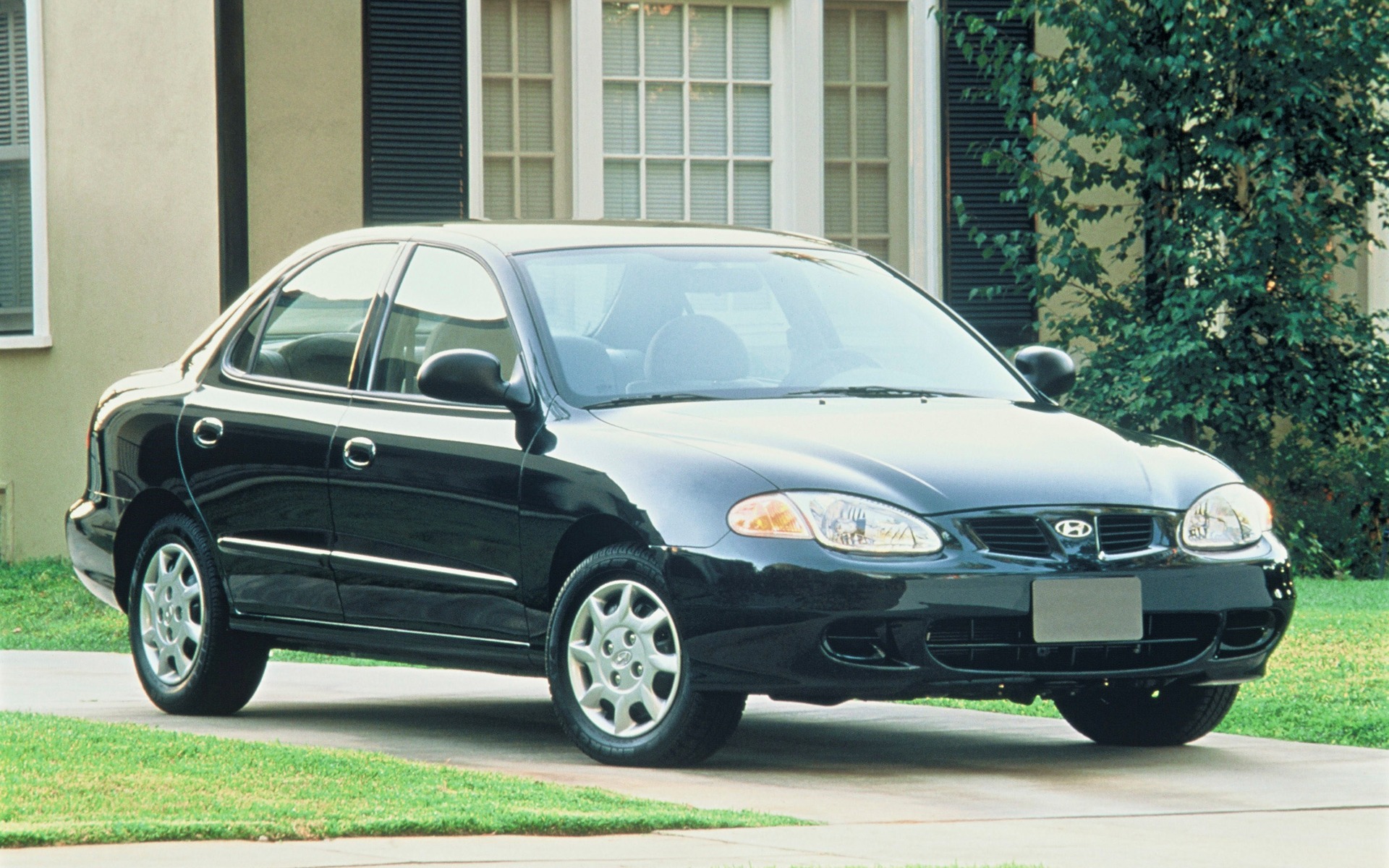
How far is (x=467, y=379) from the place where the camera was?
729cm

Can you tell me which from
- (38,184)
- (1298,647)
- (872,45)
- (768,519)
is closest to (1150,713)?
(768,519)

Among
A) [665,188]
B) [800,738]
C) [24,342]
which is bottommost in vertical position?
[800,738]

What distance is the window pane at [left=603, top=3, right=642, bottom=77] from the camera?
51.2ft

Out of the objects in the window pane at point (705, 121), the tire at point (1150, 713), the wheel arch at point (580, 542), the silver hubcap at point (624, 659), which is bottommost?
the tire at point (1150, 713)

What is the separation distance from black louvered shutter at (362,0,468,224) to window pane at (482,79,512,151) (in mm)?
456

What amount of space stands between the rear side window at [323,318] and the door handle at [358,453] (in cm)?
34

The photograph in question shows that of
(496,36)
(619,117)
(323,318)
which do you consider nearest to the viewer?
(323,318)

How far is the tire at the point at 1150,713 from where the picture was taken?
7602 mm

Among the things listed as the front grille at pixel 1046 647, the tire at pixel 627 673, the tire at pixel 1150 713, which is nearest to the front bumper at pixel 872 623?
the front grille at pixel 1046 647

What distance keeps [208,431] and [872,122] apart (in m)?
8.49

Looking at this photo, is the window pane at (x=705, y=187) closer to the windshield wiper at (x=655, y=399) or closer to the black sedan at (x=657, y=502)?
the black sedan at (x=657, y=502)

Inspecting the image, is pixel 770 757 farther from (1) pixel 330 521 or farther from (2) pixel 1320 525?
(2) pixel 1320 525

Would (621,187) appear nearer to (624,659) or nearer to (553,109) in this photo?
(553,109)

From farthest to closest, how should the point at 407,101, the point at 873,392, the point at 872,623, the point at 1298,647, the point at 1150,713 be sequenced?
1. the point at 407,101
2. the point at 1298,647
3. the point at 1150,713
4. the point at 873,392
5. the point at 872,623
